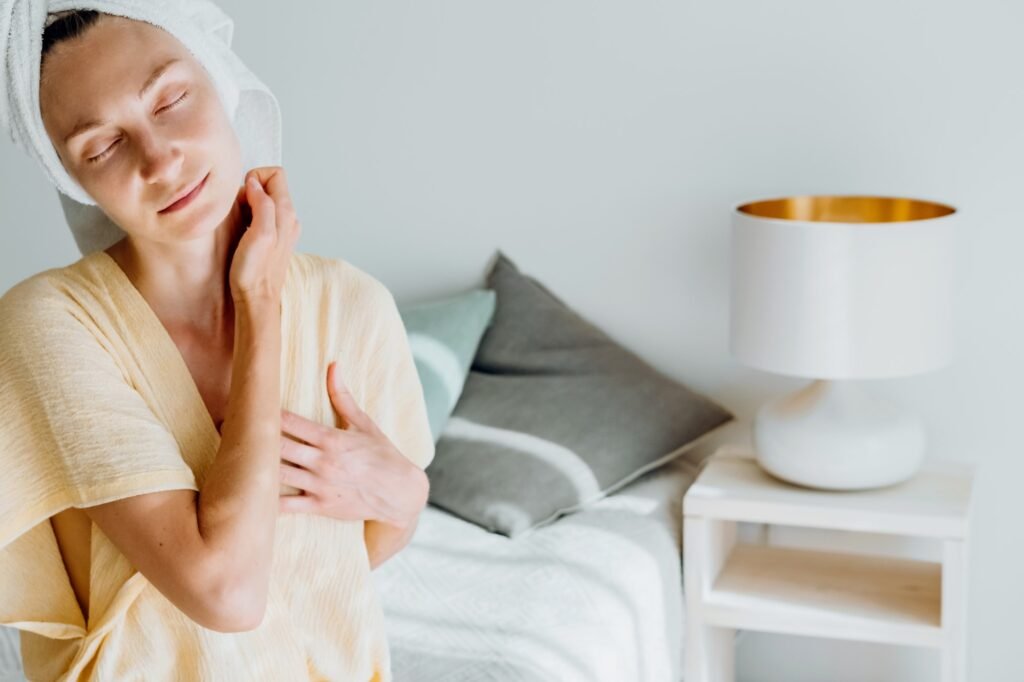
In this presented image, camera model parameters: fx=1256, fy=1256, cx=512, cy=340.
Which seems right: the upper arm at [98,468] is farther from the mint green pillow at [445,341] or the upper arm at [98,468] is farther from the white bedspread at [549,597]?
the mint green pillow at [445,341]

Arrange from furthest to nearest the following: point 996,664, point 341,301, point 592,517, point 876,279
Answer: point 996,664 → point 592,517 → point 876,279 → point 341,301

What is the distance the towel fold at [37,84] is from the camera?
1161 mm

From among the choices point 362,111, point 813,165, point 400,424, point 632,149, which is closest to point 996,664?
point 813,165

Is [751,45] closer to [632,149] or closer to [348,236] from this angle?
[632,149]

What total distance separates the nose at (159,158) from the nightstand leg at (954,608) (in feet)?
4.74

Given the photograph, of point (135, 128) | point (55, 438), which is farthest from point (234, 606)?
point (135, 128)

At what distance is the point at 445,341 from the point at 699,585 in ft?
2.35

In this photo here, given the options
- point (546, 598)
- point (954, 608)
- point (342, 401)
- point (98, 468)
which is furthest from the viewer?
point (954, 608)

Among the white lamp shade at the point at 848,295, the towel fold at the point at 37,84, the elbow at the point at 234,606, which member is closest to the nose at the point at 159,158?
the towel fold at the point at 37,84

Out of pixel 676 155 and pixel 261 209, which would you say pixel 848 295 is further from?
pixel 261 209

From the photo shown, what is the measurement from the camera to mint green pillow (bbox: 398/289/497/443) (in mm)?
2467

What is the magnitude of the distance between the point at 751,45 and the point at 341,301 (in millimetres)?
1353

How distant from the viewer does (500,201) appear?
8.85 ft

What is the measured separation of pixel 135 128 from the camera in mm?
1188
